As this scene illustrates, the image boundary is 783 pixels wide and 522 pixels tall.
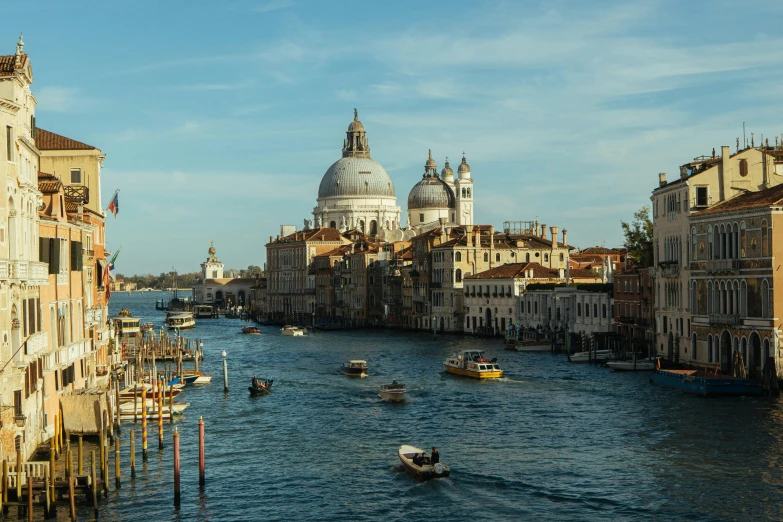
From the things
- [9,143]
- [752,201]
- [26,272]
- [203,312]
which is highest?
[9,143]

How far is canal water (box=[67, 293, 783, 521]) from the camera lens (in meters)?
24.1

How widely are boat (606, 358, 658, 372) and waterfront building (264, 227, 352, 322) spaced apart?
6520 cm

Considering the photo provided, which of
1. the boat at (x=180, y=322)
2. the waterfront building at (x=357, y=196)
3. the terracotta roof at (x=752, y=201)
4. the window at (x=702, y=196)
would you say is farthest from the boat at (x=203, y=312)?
the terracotta roof at (x=752, y=201)

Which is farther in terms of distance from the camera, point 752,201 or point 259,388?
point 259,388

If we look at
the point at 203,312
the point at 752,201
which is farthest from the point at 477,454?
the point at 203,312

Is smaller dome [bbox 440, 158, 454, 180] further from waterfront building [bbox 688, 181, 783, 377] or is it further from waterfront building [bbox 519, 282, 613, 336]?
waterfront building [bbox 688, 181, 783, 377]

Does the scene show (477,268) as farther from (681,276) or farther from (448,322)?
(681,276)

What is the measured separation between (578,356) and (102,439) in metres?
32.5

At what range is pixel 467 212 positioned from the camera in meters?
125

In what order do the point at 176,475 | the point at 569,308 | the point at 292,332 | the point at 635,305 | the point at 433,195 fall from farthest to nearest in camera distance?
1. the point at 433,195
2. the point at 292,332
3. the point at 569,308
4. the point at 635,305
5. the point at 176,475

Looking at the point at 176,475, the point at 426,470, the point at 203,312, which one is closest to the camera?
the point at 176,475

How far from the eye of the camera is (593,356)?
5325 cm

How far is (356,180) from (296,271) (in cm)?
1707

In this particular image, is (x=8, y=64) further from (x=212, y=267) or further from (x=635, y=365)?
(x=212, y=267)
